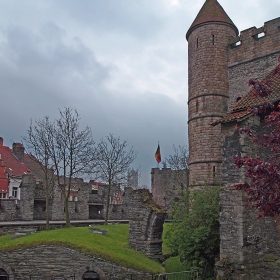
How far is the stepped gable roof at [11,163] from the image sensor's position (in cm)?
4136

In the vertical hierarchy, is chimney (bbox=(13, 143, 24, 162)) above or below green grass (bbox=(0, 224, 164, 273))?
above

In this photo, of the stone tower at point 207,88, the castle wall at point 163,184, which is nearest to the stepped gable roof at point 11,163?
the castle wall at point 163,184

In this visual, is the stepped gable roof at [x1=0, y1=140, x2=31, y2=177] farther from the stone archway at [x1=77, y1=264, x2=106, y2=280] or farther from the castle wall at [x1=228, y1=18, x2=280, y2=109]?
the castle wall at [x1=228, y1=18, x2=280, y2=109]

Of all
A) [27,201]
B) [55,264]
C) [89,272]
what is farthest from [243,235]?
[27,201]

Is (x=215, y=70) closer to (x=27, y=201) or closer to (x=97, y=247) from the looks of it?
(x=97, y=247)

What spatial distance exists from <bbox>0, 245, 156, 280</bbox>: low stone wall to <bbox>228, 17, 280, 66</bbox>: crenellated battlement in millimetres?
12474

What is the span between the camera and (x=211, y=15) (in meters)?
20.6

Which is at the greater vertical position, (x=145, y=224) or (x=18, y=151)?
(x=18, y=151)

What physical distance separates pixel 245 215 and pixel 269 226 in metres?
1.02

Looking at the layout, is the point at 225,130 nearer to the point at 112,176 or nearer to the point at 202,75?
the point at 202,75

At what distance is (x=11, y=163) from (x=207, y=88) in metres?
30.6

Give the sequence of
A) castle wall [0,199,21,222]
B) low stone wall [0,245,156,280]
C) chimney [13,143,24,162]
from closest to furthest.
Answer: low stone wall [0,245,156,280], castle wall [0,199,21,222], chimney [13,143,24,162]

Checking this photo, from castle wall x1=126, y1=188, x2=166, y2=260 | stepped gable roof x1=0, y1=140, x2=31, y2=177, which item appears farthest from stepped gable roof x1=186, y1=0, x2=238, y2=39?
stepped gable roof x1=0, y1=140, x2=31, y2=177

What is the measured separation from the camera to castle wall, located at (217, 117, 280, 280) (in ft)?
39.5
